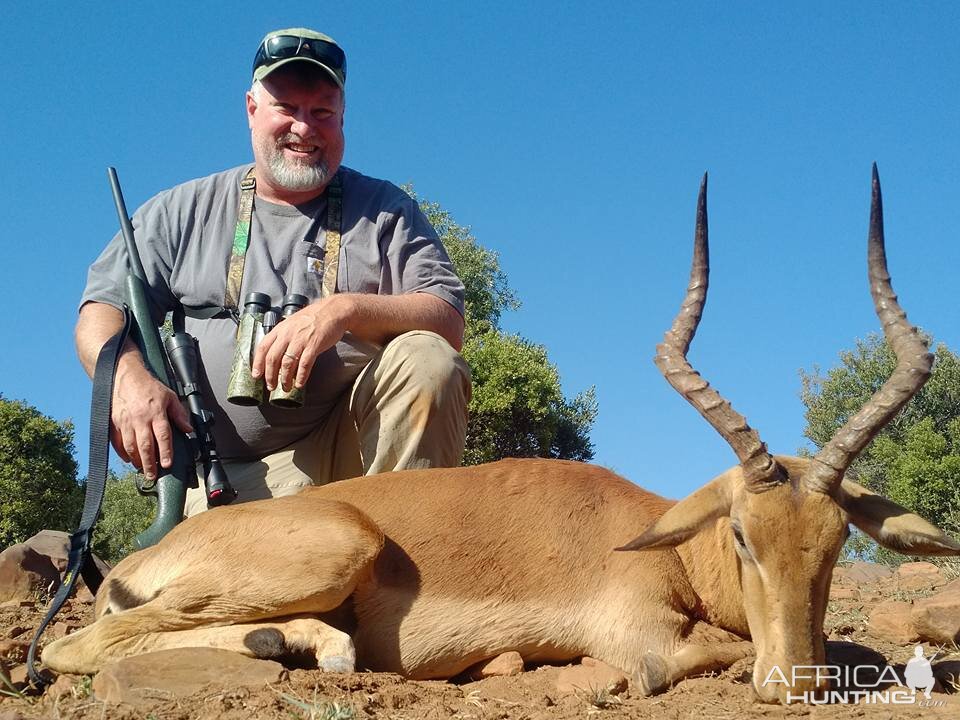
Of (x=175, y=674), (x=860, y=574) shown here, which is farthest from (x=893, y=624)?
(x=175, y=674)

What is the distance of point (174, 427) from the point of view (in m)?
5.80

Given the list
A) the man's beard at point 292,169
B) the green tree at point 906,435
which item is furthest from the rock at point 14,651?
the green tree at point 906,435

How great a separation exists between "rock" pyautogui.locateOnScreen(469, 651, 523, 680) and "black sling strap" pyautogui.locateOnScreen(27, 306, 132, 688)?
1973 millimetres

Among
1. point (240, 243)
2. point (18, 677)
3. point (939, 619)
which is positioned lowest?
point (939, 619)

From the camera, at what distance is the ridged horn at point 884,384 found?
4461 millimetres

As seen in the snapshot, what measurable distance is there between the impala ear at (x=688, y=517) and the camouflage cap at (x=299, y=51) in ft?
12.9

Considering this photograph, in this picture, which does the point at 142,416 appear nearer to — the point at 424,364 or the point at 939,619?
the point at 424,364

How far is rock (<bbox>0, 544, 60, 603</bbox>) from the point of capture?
305 inches

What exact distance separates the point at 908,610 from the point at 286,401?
3833 millimetres

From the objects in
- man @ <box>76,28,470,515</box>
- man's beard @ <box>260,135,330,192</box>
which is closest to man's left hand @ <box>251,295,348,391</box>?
man @ <box>76,28,470,515</box>

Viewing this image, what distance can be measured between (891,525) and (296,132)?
4.54 m

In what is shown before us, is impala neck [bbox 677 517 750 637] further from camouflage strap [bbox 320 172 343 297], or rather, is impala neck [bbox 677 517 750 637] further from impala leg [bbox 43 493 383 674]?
camouflage strap [bbox 320 172 343 297]

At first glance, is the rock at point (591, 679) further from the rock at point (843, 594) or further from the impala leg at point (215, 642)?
the rock at point (843, 594)

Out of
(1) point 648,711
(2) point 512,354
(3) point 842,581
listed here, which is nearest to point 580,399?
(2) point 512,354
